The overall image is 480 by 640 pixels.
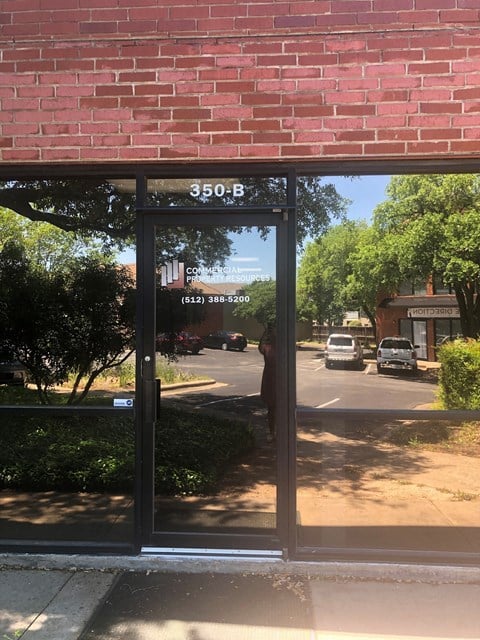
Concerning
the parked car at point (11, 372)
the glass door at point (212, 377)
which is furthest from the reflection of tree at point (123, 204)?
the parked car at point (11, 372)

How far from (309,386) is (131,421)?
53.3 inches

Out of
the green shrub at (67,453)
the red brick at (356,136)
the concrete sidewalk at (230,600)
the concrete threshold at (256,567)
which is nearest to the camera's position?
the concrete sidewalk at (230,600)

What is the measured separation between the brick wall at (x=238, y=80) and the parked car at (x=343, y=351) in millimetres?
1311

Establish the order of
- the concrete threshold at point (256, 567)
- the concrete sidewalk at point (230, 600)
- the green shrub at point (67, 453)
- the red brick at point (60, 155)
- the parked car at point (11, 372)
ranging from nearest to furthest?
the concrete sidewalk at point (230, 600), the concrete threshold at point (256, 567), the red brick at point (60, 155), the green shrub at point (67, 453), the parked car at point (11, 372)

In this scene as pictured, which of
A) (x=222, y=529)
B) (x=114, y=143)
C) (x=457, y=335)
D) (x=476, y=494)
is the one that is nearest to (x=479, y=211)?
(x=457, y=335)

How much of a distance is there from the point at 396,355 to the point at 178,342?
64.4 inches

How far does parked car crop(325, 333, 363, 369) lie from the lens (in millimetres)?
3941

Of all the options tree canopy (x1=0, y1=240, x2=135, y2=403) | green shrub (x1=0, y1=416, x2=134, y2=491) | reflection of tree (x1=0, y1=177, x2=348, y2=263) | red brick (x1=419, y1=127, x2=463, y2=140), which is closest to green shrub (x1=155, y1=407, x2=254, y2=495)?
green shrub (x1=0, y1=416, x2=134, y2=491)

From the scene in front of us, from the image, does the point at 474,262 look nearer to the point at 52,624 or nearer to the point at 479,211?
the point at 479,211

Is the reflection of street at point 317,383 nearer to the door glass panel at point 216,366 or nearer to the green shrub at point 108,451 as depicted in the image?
the door glass panel at point 216,366

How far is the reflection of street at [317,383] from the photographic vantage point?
392 centimetres

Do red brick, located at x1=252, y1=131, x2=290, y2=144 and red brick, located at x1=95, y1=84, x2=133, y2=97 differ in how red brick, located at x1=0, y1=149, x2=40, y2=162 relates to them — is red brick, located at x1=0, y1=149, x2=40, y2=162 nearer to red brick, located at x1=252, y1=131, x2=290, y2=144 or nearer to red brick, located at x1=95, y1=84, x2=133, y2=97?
red brick, located at x1=95, y1=84, x2=133, y2=97

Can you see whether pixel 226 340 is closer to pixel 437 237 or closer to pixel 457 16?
pixel 437 237

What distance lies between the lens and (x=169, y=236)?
3.97 m
